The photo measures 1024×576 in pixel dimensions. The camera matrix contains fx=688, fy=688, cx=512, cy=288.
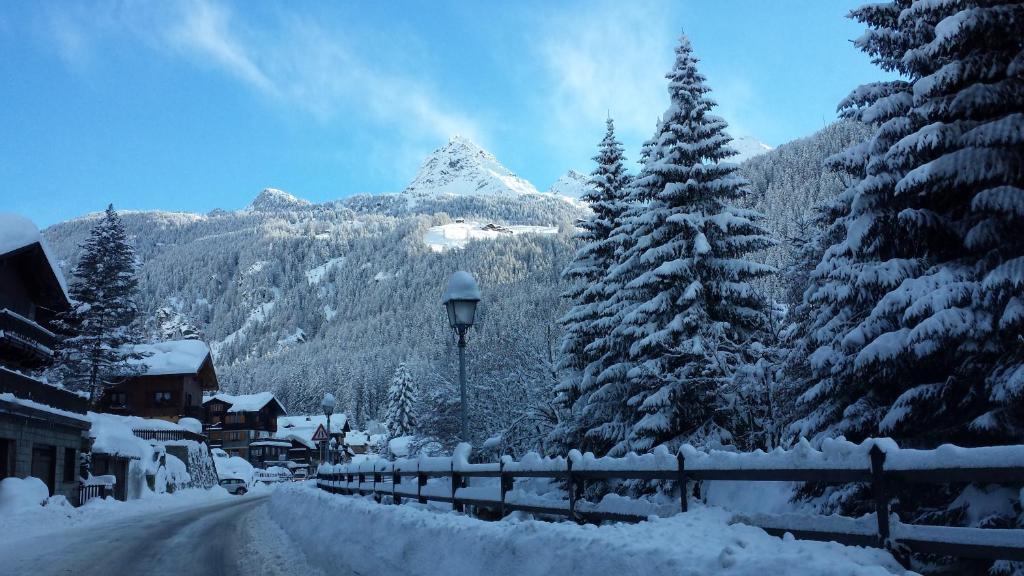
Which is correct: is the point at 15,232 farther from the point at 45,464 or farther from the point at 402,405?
the point at 402,405

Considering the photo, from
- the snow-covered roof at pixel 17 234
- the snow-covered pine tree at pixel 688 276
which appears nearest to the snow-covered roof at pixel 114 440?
the snow-covered roof at pixel 17 234

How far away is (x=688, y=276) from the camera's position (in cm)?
1722

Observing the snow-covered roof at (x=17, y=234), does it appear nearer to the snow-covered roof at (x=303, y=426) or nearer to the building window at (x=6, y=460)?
the building window at (x=6, y=460)

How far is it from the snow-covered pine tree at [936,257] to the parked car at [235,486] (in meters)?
49.0

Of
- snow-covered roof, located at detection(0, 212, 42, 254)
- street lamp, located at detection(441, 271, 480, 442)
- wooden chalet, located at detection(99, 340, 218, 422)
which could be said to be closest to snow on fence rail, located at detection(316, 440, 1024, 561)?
street lamp, located at detection(441, 271, 480, 442)

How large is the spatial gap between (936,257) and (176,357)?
60.7 m

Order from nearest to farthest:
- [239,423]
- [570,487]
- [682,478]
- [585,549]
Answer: [585,549] → [682,478] → [570,487] → [239,423]

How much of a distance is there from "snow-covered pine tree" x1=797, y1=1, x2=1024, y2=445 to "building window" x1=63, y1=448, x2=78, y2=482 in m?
29.0

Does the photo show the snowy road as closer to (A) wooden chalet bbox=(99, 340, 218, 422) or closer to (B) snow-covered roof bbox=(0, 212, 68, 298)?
(B) snow-covered roof bbox=(0, 212, 68, 298)

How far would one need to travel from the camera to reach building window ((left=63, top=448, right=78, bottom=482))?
28.0 m

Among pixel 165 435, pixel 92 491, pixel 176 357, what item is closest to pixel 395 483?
pixel 92 491

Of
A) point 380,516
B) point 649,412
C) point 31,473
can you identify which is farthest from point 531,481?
point 31,473

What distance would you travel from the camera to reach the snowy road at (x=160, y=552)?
10.2 m

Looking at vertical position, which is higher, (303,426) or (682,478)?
(682,478)
